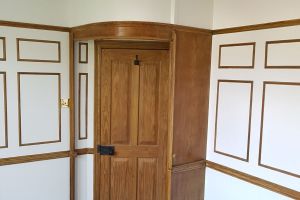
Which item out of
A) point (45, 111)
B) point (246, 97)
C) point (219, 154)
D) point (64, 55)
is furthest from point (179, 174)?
point (64, 55)

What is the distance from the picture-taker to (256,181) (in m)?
2.66

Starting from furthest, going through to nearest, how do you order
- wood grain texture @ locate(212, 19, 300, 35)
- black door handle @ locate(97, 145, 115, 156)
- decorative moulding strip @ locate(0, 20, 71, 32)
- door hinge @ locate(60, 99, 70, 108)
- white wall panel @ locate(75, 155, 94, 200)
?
white wall panel @ locate(75, 155, 94, 200) < black door handle @ locate(97, 145, 115, 156) < door hinge @ locate(60, 99, 70, 108) < decorative moulding strip @ locate(0, 20, 71, 32) < wood grain texture @ locate(212, 19, 300, 35)

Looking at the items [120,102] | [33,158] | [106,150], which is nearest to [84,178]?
[106,150]

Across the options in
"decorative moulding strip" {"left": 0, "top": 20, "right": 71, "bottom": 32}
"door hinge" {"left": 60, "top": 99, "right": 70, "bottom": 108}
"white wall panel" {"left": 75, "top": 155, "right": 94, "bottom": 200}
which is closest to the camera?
"decorative moulding strip" {"left": 0, "top": 20, "right": 71, "bottom": 32}

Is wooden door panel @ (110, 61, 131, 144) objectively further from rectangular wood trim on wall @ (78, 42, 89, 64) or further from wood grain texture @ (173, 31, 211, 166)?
wood grain texture @ (173, 31, 211, 166)

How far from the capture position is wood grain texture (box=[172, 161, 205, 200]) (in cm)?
299

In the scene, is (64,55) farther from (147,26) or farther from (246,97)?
(246,97)

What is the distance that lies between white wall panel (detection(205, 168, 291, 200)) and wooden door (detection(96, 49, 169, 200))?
52 centimetres

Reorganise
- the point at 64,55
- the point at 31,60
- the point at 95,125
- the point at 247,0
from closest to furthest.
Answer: the point at 247,0 → the point at 31,60 → the point at 64,55 → the point at 95,125

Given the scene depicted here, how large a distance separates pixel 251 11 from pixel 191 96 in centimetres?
99

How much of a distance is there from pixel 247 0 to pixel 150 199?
2363 millimetres

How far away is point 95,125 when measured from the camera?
11.0 feet

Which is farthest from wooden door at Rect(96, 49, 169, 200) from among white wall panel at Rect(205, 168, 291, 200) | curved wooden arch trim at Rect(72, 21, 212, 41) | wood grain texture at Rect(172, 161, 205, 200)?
white wall panel at Rect(205, 168, 291, 200)

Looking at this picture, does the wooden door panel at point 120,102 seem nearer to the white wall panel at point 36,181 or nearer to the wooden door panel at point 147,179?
the wooden door panel at point 147,179
